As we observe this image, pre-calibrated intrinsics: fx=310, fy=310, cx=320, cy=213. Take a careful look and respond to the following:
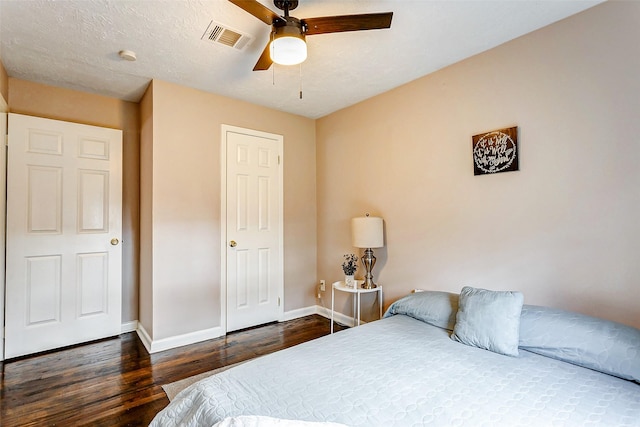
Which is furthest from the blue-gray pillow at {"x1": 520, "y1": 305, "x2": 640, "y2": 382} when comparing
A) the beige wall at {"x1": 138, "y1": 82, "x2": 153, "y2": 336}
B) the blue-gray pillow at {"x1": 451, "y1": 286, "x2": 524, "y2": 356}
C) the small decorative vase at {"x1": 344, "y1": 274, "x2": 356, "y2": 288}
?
the beige wall at {"x1": 138, "y1": 82, "x2": 153, "y2": 336}

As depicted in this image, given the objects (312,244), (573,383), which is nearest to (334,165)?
(312,244)

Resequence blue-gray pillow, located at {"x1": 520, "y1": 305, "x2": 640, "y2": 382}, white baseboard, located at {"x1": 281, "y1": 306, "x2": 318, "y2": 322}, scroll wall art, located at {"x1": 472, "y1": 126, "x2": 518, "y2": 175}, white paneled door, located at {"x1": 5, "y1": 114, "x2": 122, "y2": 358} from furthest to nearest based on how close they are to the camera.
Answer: white baseboard, located at {"x1": 281, "y1": 306, "x2": 318, "y2": 322} → white paneled door, located at {"x1": 5, "y1": 114, "x2": 122, "y2": 358} → scroll wall art, located at {"x1": 472, "y1": 126, "x2": 518, "y2": 175} → blue-gray pillow, located at {"x1": 520, "y1": 305, "x2": 640, "y2": 382}

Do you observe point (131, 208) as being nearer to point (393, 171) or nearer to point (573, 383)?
point (393, 171)

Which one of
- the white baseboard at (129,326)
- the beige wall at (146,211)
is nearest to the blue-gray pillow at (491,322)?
the beige wall at (146,211)

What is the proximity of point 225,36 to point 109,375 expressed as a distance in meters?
2.62

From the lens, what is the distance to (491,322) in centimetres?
171

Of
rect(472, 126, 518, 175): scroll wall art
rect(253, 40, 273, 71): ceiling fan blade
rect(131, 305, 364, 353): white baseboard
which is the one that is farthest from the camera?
rect(131, 305, 364, 353): white baseboard

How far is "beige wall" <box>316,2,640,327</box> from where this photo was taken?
5.66 ft

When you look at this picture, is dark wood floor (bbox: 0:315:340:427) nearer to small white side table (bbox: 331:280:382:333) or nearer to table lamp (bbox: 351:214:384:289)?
small white side table (bbox: 331:280:382:333)

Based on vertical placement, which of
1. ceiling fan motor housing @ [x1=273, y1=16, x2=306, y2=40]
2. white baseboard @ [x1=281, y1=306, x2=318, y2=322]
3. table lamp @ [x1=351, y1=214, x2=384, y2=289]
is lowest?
white baseboard @ [x1=281, y1=306, x2=318, y2=322]

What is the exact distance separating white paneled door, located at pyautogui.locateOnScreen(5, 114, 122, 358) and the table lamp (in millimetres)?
2412

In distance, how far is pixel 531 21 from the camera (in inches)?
77.1

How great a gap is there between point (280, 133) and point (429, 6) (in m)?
2.12

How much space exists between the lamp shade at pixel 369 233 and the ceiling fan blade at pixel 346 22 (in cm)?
164
